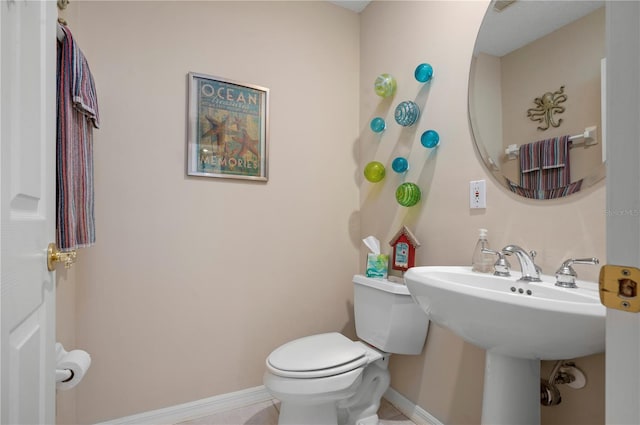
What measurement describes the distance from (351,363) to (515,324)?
0.79 metres

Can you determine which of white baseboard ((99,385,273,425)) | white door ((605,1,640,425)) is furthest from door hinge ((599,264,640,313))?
white baseboard ((99,385,273,425))

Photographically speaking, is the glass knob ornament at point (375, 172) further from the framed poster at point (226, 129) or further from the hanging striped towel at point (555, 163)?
the hanging striped towel at point (555, 163)

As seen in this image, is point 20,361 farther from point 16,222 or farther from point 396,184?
point 396,184

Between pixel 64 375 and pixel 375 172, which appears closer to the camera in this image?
pixel 64 375

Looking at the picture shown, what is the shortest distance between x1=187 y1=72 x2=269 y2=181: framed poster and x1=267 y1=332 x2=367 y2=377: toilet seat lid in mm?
927

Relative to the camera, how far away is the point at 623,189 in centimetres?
35

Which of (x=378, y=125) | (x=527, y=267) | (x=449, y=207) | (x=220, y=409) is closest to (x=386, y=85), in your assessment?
(x=378, y=125)

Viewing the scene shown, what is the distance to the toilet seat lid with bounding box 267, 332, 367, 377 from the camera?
1338 mm

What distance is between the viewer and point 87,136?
1.27 metres

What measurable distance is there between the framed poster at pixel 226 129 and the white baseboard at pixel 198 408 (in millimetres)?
1175

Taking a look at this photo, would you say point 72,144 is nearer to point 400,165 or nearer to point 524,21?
point 400,165

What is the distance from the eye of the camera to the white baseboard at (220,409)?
158cm

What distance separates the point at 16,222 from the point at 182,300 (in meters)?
1.24

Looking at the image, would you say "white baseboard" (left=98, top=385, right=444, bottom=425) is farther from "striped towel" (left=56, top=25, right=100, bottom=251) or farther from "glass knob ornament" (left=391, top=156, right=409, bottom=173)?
"glass knob ornament" (left=391, top=156, right=409, bottom=173)
